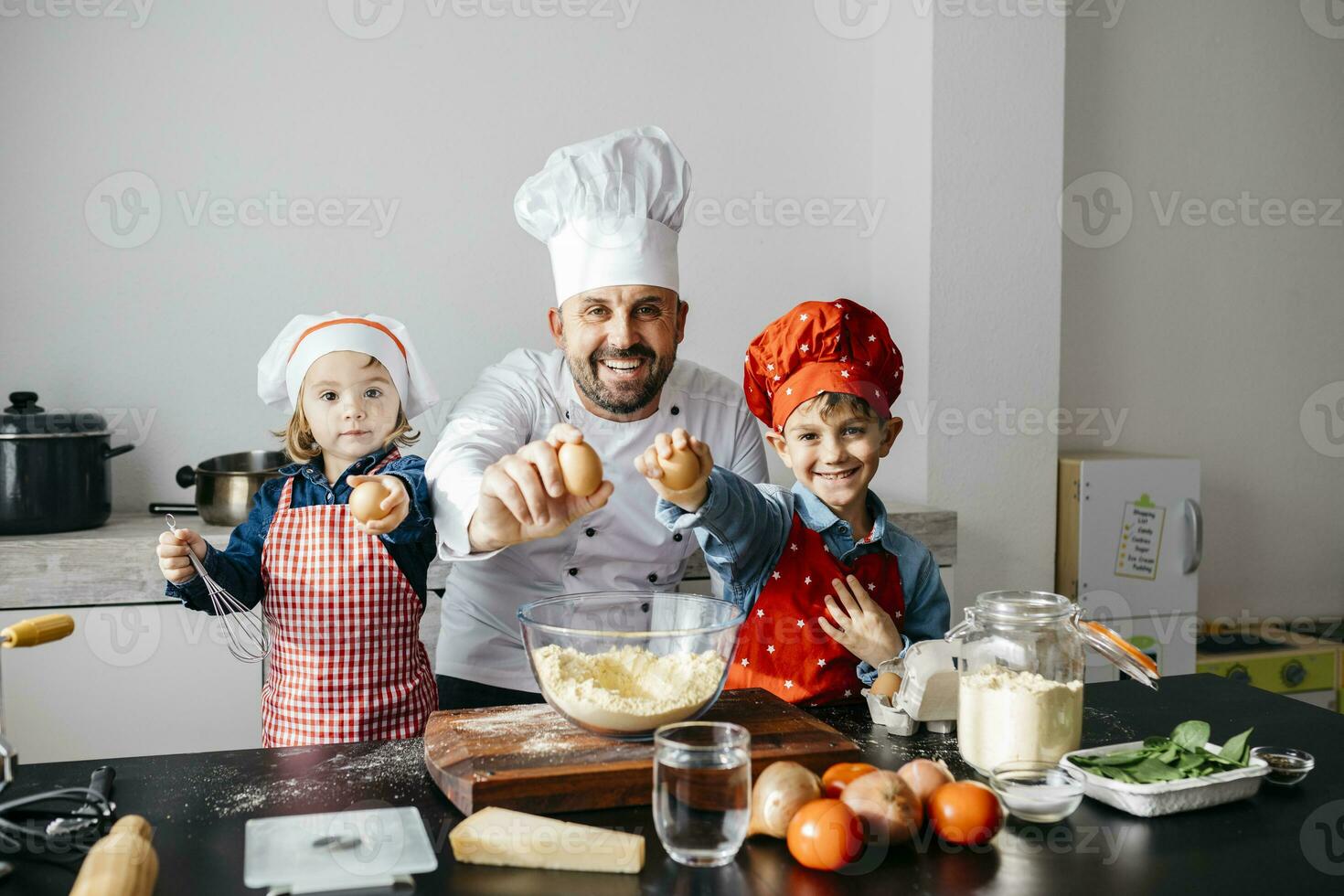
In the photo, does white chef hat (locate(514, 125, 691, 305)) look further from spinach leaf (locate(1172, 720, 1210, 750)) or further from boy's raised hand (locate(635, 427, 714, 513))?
spinach leaf (locate(1172, 720, 1210, 750))

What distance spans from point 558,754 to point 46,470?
1.62 metres

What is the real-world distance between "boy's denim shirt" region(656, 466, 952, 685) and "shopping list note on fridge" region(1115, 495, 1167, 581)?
143cm

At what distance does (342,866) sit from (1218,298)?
3.09 metres

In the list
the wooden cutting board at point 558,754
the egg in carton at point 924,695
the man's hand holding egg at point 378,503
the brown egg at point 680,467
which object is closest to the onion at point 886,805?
the wooden cutting board at point 558,754

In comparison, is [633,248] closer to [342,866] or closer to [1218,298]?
[342,866]

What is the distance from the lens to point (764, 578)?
150 cm

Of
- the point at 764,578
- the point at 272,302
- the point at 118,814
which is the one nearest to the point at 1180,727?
the point at 764,578

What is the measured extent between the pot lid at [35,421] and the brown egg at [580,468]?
147 centimetres

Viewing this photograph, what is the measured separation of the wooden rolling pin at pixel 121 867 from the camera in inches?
31.2

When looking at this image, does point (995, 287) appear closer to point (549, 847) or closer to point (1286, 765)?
point (1286, 765)

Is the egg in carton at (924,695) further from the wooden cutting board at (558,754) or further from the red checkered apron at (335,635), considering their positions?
the red checkered apron at (335,635)

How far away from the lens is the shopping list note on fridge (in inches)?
110

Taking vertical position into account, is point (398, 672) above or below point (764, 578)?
below

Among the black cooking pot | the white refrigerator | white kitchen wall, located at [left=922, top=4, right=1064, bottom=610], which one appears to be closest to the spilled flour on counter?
the black cooking pot
